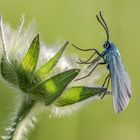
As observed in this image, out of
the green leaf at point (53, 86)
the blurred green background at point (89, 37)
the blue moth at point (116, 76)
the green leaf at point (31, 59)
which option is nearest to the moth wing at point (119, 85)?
the blue moth at point (116, 76)

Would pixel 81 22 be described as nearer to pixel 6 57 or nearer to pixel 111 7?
pixel 111 7

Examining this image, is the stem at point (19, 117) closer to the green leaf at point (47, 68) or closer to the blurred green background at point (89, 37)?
the green leaf at point (47, 68)

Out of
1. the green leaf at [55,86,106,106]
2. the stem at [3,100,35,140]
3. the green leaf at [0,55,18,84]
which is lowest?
the stem at [3,100,35,140]

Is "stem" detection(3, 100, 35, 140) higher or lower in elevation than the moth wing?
lower

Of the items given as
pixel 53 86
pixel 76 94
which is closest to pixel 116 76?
pixel 76 94

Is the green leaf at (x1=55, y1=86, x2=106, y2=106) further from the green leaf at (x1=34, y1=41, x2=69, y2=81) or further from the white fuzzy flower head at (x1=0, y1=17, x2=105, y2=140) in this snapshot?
the green leaf at (x1=34, y1=41, x2=69, y2=81)

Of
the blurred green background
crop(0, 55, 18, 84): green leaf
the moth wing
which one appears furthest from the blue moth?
the blurred green background
